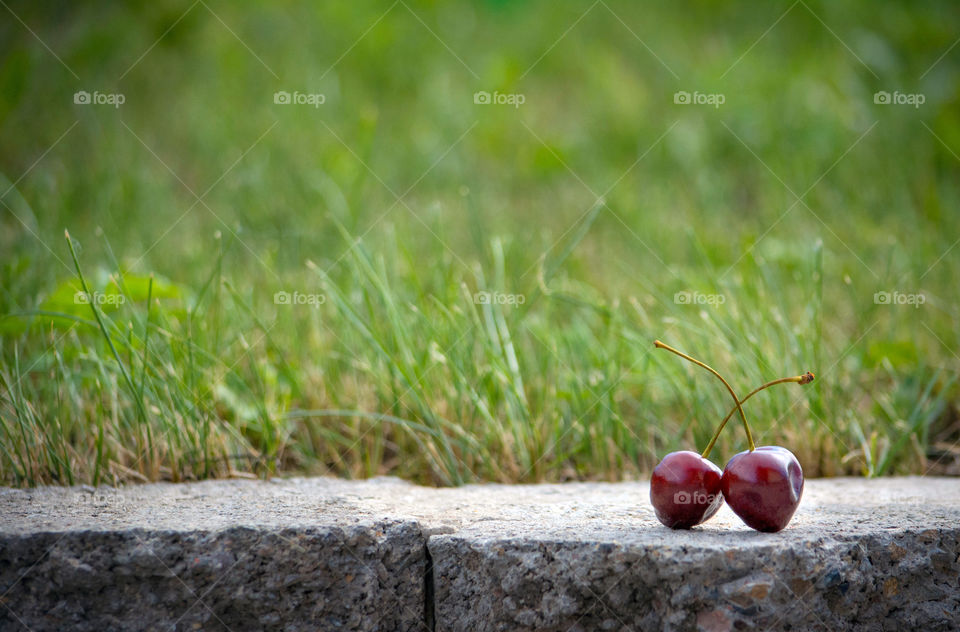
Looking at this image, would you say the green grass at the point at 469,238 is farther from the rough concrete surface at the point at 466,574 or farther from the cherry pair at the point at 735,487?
the cherry pair at the point at 735,487

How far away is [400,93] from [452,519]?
4.26 metres

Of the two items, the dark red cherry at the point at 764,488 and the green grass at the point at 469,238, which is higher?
the green grass at the point at 469,238

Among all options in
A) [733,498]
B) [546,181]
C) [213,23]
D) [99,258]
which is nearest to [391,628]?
[733,498]

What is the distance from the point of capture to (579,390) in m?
2.28

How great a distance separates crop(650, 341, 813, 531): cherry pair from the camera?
1.38m

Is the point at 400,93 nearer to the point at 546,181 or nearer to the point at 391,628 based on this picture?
the point at 546,181

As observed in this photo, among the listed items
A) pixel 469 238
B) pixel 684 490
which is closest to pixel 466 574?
pixel 684 490

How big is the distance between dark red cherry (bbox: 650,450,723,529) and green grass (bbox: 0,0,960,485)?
0.72 metres

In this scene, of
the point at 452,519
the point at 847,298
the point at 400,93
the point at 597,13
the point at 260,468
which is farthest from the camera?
the point at 597,13

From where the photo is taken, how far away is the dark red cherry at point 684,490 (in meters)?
1.41

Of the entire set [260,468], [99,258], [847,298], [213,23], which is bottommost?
[260,468]

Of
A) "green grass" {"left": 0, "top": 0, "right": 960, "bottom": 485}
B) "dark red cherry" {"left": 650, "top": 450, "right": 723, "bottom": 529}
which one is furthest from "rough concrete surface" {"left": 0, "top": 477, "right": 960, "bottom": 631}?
"green grass" {"left": 0, "top": 0, "right": 960, "bottom": 485}

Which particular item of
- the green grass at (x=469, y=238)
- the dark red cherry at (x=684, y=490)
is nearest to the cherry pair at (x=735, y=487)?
the dark red cherry at (x=684, y=490)

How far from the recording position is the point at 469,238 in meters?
3.96
